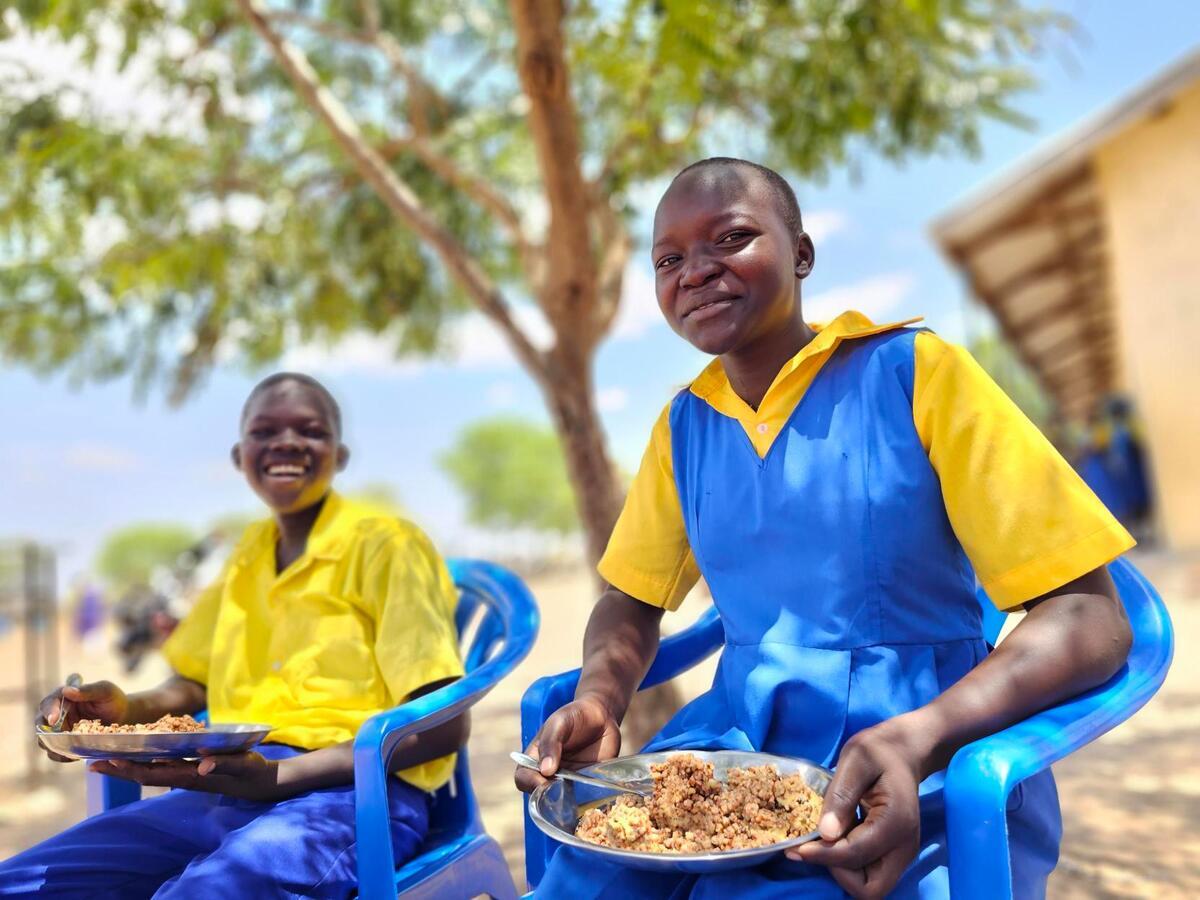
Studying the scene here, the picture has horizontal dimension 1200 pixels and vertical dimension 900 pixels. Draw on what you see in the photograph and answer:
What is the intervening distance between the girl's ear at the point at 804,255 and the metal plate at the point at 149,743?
3.84 ft

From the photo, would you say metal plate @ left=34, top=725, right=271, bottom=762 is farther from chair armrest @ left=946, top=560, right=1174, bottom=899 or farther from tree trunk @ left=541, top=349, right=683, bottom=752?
tree trunk @ left=541, top=349, right=683, bottom=752

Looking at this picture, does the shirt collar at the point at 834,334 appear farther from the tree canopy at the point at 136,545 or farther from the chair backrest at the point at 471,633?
the tree canopy at the point at 136,545

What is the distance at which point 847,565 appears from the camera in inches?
59.6

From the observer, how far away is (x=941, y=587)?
5.04ft

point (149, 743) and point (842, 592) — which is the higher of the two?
point (842, 592)

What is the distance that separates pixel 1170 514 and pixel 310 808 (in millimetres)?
9208

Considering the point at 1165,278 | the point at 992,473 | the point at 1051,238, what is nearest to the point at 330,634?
the point at 992,473

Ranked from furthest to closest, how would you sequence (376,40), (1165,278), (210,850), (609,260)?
(1165,278) → (376,40) → (609,260) → (210,850)

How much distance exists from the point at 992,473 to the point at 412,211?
3.09 metres

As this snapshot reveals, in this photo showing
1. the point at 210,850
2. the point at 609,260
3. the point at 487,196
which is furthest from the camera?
the point at 609,260

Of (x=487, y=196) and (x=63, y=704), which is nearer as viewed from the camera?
(x=63, y=704)

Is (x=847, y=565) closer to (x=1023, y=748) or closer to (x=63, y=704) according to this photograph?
(x=1023, y=748)

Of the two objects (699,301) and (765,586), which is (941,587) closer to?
(765,586)

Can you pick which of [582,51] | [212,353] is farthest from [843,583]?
[212,353]
